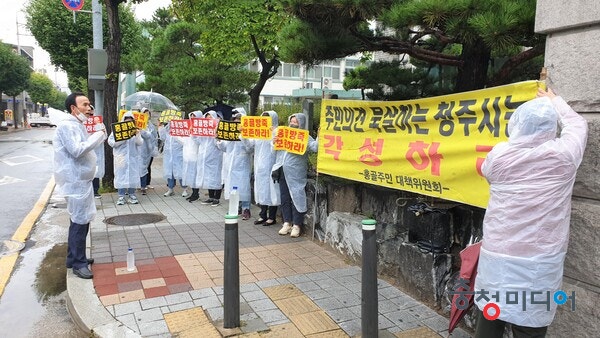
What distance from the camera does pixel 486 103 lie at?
3.50 meters

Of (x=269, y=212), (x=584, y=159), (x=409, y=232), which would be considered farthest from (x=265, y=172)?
(x=584, y=159)

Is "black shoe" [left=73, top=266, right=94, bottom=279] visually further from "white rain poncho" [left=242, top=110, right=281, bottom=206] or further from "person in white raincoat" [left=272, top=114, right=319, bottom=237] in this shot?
"white rain poncho" [left=242, top=110, right=281, bottom=206]

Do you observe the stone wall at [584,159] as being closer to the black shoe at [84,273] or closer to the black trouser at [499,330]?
the black trouser at [499,330]

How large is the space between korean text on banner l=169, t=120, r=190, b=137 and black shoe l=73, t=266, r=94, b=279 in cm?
491

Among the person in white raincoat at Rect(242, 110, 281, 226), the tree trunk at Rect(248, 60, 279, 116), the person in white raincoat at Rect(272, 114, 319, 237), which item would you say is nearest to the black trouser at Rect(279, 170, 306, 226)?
the person in white raincoat at Rect(272, 114, 319, 237)

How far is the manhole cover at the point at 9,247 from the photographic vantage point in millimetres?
6090

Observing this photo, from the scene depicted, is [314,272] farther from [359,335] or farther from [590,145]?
[590,145]

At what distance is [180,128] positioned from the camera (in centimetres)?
959

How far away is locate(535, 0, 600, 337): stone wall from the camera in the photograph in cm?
290

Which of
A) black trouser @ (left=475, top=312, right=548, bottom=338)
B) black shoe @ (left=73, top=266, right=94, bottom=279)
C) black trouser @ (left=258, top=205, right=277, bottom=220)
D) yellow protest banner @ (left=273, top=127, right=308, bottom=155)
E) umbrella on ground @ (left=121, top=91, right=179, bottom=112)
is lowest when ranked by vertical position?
black shoe @ (left=73, top=266, right=94, bottom=279)

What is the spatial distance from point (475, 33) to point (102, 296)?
4.10 meters

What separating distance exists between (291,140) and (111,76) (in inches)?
234

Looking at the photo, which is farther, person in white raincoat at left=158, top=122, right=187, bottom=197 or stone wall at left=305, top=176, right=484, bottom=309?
person in white raincoat at left=158, top=122, right=187, bottom=197

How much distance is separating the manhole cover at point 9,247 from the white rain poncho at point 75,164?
200cm
